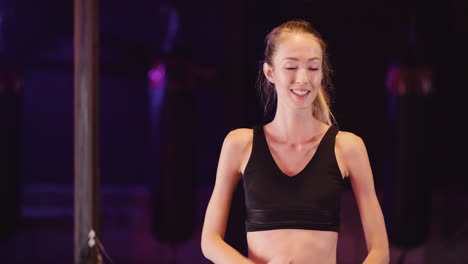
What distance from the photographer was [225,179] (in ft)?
3.24

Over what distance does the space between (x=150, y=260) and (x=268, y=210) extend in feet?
7.66

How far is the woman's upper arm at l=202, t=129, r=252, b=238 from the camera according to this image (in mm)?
979

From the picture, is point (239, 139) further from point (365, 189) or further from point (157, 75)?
point (157, 75)

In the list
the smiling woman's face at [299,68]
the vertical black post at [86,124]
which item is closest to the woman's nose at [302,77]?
the smiling woman's face at [299,68]

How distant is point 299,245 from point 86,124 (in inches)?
18.8

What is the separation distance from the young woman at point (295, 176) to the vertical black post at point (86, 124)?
0.26 m

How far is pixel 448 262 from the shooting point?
116 inches

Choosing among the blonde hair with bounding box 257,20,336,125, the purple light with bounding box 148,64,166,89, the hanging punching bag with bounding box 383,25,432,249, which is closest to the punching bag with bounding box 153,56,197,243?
the purple light with bounding box 148,64,166,89

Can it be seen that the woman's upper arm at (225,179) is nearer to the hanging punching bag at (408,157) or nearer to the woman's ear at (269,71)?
the woman's ear at (269,71)

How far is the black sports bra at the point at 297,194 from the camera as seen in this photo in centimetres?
92
